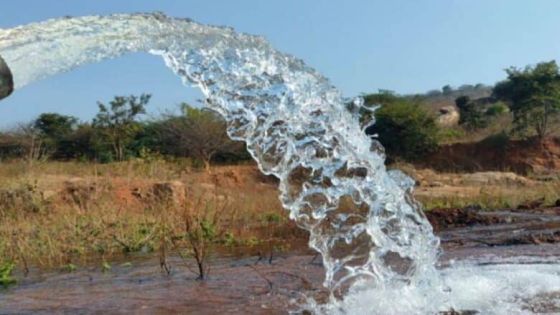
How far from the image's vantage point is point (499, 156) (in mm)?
30500

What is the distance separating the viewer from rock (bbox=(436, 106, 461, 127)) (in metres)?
39.8

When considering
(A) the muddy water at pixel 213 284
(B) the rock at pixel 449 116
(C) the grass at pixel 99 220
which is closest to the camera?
(A) the muddy water at pixel 213 284

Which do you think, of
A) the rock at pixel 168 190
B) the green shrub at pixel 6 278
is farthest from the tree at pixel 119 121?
the green shrub at pixel 6 278

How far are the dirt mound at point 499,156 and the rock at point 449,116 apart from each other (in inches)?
314

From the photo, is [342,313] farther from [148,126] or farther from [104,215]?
[148,126]

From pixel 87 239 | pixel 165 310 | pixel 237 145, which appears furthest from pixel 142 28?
pixel 237 145

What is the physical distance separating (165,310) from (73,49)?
1972mm

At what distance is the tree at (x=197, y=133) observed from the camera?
91.9ft

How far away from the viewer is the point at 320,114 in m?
5.84

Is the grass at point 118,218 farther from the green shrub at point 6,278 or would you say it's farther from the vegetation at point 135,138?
the vegetation at point 135,138

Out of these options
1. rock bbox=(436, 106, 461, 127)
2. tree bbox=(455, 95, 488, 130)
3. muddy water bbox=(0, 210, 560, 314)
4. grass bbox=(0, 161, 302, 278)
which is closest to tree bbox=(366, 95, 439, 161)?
tree bbox=(455, 95, 488, 130)

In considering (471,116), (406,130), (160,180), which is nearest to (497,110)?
(471,116)

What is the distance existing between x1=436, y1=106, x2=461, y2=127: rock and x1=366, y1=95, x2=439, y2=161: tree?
866cm

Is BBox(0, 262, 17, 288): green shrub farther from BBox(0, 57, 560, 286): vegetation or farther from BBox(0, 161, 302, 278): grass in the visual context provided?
BBox(0, 161, 302, 278): grass
